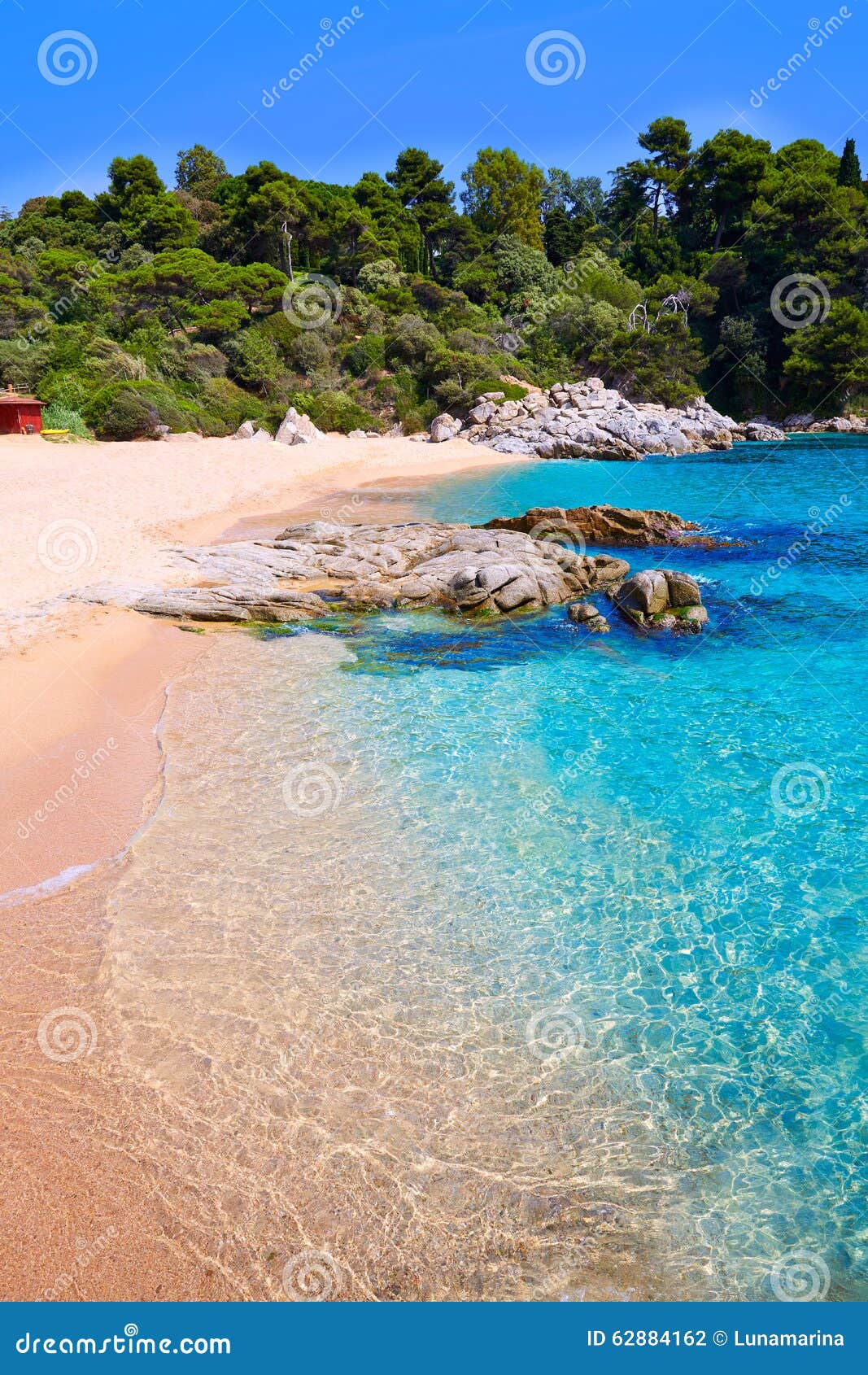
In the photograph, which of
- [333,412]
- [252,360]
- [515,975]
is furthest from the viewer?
[252,360]

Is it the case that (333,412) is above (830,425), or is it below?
above

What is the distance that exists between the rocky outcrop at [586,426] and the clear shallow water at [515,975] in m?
33.2

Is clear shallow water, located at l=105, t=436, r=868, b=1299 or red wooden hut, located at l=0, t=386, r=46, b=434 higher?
red wooden hut, located at l=0, t=386, r=46, b=434

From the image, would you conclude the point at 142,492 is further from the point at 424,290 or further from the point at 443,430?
the point at 424,290

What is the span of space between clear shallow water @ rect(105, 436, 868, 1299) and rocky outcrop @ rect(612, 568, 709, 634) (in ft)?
8.94

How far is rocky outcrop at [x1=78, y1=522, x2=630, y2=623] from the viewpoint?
15.4 metres

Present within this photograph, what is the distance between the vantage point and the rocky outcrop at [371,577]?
15438 mm

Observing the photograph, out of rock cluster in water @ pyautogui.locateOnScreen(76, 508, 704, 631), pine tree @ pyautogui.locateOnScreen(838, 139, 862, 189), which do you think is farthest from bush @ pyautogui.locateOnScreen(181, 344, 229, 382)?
pine tree @ pyautogui.locateOnScreen(838, 139, 862, 189)

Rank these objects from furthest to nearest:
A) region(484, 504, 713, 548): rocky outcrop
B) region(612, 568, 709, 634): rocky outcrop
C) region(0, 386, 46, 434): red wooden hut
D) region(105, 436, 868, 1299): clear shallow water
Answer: region(0, 386, 46, 434): red wooden hut → region(484, 504, 713, 548): rocky outcrop → region(612, 568, 709, 634): rocky outcrop → region(105, 436, 868, 1299): clear shallow water

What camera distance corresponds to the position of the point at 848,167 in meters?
61.6

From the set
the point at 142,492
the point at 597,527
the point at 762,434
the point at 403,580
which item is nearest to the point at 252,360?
the point at 142,492

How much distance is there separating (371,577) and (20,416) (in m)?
25.2

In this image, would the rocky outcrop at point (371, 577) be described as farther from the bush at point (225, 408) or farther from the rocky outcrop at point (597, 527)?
the bush at point (225, 408)

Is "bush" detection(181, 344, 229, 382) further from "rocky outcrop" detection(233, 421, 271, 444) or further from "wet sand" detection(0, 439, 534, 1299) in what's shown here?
"wet sand" detection(0, 439, 534, 1299)
